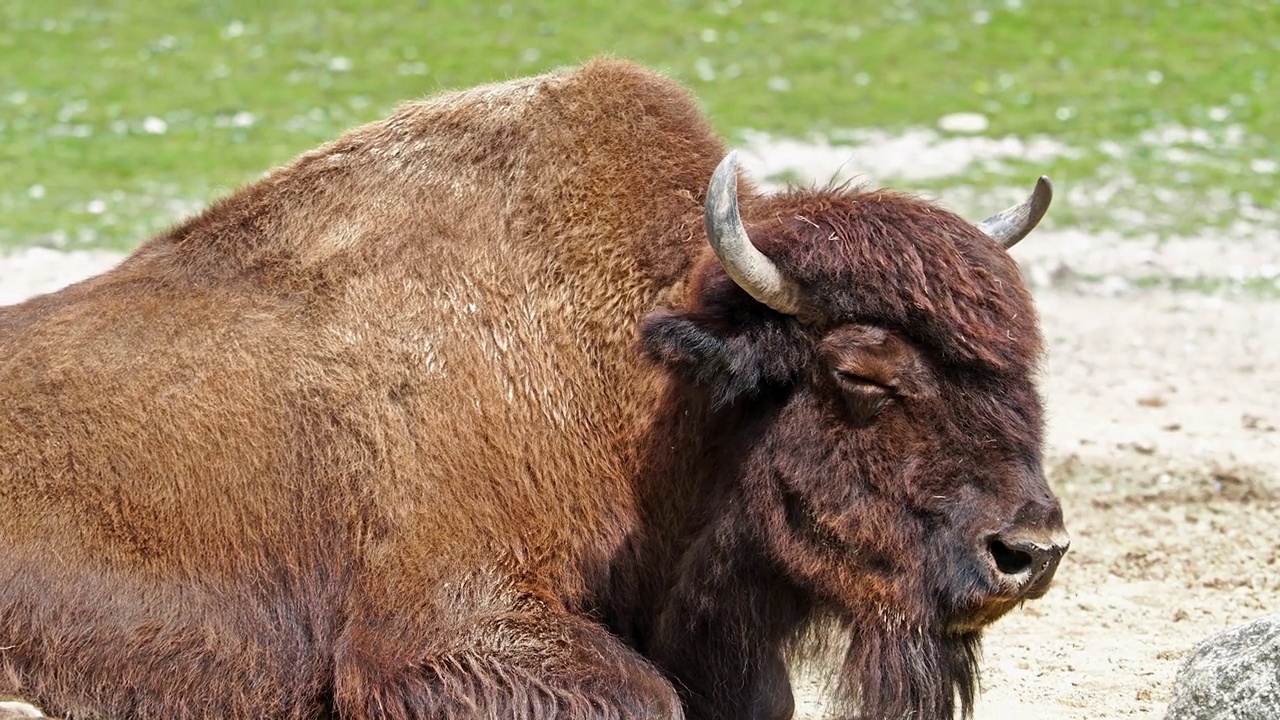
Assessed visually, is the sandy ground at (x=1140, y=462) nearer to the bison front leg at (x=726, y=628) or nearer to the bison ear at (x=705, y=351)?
the bison front leg at (x=726, y=628)

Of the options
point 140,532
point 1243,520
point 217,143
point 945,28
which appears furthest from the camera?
point 945,28

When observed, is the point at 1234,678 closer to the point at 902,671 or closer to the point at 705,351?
the point at 902,671

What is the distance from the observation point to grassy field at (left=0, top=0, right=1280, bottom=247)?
52.4ft

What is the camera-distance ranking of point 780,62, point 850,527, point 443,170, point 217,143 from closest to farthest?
1. point 850,527
2. point 443,170
3. point 217,143
4. point 780,62

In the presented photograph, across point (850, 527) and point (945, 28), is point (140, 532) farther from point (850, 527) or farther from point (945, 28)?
point (945, 28)

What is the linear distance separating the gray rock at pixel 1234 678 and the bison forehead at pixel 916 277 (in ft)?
3.41

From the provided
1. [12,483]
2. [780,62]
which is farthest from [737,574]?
[780,62]

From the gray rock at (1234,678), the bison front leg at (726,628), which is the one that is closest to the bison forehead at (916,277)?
the bison front leg at (726,628)

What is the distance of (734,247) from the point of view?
15.3 ft

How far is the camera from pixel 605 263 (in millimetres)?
5375

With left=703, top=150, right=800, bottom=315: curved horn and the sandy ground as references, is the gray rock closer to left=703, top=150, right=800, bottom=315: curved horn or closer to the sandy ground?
the sandy ground

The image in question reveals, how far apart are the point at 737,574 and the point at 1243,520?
398cm

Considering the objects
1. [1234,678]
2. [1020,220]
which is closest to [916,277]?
[1020,220]

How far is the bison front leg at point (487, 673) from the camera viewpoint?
491 centimetres
